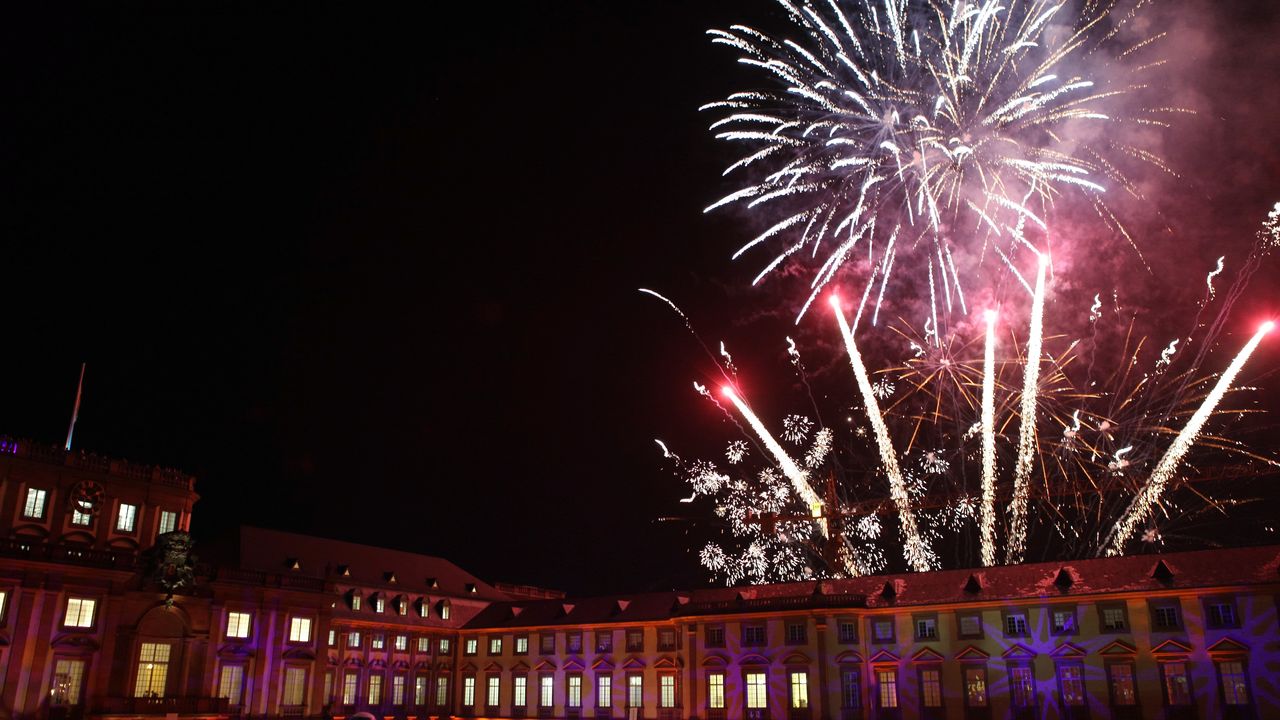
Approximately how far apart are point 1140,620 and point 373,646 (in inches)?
1640

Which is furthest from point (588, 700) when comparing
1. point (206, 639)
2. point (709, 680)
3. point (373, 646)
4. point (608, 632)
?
point (206, 639)

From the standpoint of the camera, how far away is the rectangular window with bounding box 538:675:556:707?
5672 centimetres

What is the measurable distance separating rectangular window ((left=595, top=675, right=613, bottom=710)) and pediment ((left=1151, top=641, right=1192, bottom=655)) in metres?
28.3

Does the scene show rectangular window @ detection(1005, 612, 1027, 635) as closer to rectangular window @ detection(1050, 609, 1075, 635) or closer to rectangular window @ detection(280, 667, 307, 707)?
rectangular window @ detection(1050, 609, 1075, 635)

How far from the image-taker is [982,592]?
44438 mm

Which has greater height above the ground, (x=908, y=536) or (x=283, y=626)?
(x=908, y=536)

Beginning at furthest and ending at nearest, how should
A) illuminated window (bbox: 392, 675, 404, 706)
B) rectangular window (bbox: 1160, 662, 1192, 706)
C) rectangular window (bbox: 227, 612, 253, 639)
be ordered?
1. illuminated window (bbox: 392, 675, 404, 706)
2. rectangular window (bbox: 227, 612, 253, 639)
3. rectangular window (bbox: 1160, 662, 1192, 706)

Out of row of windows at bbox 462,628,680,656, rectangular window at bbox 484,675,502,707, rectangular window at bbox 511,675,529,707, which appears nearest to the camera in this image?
row of windows at bbox 462,628,680,656

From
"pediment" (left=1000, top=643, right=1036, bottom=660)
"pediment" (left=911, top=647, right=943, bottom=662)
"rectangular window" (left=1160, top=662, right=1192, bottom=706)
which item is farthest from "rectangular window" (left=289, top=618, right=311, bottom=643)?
"rectangular window" (left=1160, top=662, right=1192, bottom=706)

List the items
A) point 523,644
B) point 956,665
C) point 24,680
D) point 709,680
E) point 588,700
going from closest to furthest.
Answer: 1. point 24,680
2. point 956,665
3. point 709,680
4. point 588,700
5. point 523,644

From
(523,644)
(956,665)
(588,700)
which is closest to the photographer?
(956,665)

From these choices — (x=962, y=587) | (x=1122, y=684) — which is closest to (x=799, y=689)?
(x=962, y=587)

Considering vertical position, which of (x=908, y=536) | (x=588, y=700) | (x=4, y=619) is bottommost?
(x=588, y=700)

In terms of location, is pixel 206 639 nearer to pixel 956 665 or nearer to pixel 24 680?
pixel 24 680
